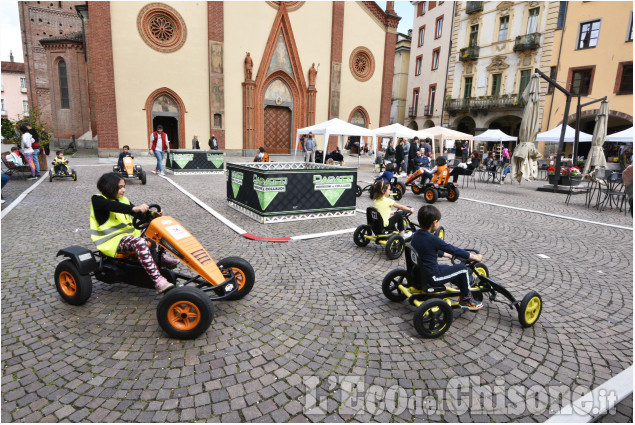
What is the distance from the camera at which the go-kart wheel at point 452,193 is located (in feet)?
35.2

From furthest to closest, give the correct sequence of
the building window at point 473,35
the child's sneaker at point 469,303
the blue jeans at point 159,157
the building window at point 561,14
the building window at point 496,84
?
the building window at point 473,35 → the building window at point 496,84 → the building window at point 561,14 → the blue jeans at point 159,157 → the child's sneaker at point 469,303

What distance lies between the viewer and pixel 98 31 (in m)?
19.6

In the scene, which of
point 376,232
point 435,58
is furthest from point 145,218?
point 435,58

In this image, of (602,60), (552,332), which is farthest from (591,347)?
(602,60)

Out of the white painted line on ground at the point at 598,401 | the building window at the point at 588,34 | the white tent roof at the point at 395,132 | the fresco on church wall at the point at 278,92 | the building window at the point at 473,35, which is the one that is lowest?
the white painted line on ground at the point at 598,401

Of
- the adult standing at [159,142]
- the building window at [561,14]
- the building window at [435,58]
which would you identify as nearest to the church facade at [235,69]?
the adult standing at [159,142]

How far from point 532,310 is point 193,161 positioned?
1476 cm

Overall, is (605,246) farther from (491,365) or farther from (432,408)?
(432,408)

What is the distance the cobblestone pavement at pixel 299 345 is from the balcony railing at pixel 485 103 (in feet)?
88.4

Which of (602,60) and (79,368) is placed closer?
(79,368)

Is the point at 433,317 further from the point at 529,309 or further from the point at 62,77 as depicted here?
the point at 62,77

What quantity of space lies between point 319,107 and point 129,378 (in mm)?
26056

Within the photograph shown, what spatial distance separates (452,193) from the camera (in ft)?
35.4

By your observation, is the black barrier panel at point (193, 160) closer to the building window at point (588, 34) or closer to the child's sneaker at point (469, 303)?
the child's sneaker at point (469, 303)
